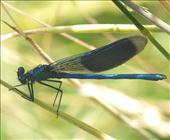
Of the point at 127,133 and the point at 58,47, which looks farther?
the point at 58,47

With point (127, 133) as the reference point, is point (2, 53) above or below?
above

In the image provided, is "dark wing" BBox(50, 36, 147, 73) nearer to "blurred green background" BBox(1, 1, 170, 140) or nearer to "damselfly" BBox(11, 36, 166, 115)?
"damselfly" BBox(11, 36, 166, 115)

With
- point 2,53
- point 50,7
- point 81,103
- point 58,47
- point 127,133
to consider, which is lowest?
point 127,133

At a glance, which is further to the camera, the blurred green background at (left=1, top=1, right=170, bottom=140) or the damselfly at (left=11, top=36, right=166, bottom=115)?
the blurred green background at (left=1, top=1, right=170, bottom=140)

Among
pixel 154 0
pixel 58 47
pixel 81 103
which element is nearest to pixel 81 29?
pixel 154 0

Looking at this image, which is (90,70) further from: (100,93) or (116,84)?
(116,84)

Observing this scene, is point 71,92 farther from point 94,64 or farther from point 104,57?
point 104,57

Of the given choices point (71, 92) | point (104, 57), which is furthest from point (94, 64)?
point (71, 92)

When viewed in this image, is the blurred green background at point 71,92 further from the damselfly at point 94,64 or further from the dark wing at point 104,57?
the dark wing at point 104,57

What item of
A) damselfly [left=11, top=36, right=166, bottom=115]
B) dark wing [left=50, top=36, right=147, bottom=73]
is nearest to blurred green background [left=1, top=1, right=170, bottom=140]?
damselfly [left=11, top=36, right=166, bottom=115]
